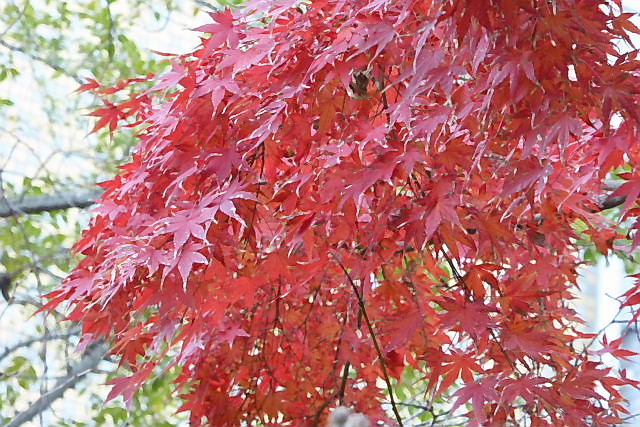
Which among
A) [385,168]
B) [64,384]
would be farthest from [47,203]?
[385,168]

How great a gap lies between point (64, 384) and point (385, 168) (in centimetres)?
109

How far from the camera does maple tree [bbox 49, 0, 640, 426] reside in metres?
0.80

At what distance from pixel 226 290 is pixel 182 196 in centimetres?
18

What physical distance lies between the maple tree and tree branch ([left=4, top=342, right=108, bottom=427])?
0.53 meters

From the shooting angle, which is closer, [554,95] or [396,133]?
[554,95]

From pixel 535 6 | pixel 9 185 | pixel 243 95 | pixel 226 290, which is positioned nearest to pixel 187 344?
pixel 226 290

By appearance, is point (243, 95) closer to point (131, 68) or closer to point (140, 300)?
point (140, 300)

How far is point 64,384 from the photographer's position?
5.34ft

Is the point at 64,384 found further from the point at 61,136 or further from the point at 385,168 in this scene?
the point at 385,168

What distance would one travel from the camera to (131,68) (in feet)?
6.75

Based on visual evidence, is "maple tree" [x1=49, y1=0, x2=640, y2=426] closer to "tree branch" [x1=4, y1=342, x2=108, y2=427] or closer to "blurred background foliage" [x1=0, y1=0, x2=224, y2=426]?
"tree branch" [x1=4, y1=342, x2=108, y2=427]

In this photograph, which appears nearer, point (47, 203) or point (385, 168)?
point (385, 168)

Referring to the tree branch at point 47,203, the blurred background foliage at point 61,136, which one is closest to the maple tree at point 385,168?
the tree branch at point 47,203

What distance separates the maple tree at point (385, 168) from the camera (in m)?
0.80
